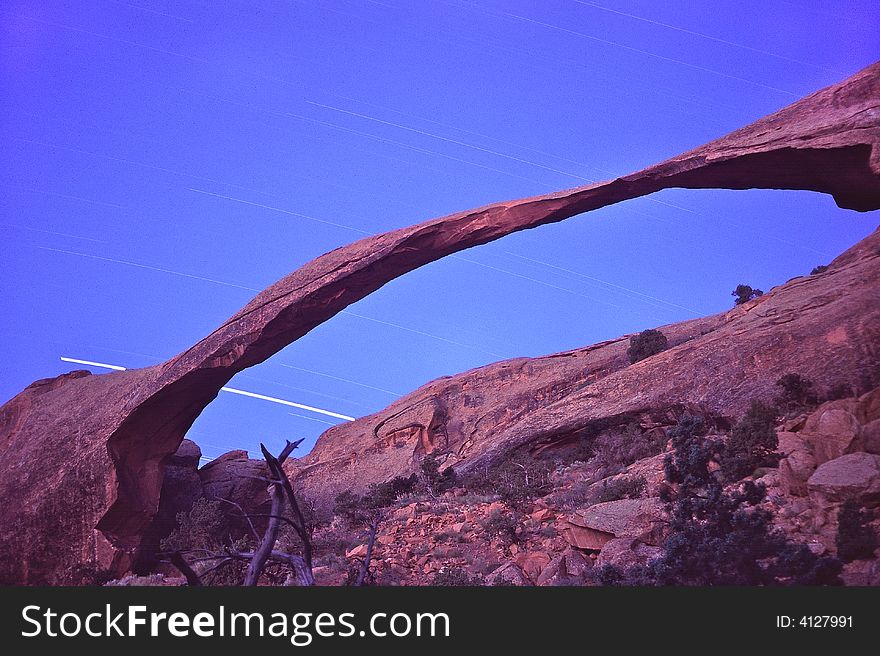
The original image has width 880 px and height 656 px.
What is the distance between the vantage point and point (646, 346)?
2370 cm

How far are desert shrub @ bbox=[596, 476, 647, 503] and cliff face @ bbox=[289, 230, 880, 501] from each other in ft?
10.4

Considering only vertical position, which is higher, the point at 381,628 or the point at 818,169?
the point at 818,169

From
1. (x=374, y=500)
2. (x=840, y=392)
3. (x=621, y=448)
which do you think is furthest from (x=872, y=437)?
(x=374, y=500)

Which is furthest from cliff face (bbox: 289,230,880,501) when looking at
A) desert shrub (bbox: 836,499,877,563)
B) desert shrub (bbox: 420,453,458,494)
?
desert shrub (bbox: 836,499,877,563)

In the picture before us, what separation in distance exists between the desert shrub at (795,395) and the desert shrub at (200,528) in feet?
41.9

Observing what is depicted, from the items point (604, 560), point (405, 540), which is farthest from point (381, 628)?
point (405, 540)

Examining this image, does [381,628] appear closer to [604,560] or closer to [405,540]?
[604,560]

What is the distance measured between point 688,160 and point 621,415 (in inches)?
241

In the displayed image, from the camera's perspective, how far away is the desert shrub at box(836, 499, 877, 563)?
762 cm

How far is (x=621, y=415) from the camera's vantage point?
1722 cm

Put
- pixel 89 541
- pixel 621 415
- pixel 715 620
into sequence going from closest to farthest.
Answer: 1. pixel 715 620
2. pixel 89 541
3. pixel 621 415

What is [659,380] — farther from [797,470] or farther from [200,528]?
[200,528]

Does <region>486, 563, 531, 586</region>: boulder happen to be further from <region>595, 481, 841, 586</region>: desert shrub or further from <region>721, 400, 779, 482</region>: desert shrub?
<region>721, 400, 779, 482</region>: desert shrub

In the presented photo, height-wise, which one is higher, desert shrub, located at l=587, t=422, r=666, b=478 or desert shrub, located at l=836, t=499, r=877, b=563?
desert shrub, located at l=587, t=422, r=666, b=478
